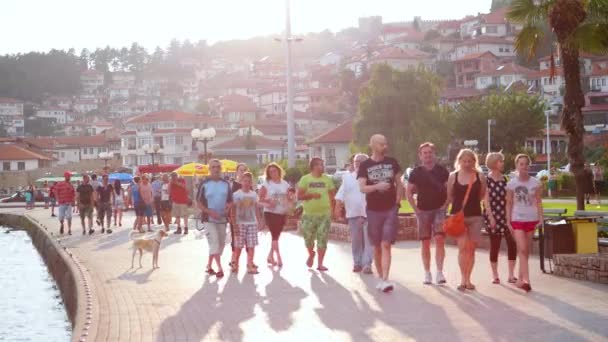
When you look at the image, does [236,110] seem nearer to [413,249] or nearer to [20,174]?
[20,174]

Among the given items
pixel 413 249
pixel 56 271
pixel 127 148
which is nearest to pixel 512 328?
pixel 413 249

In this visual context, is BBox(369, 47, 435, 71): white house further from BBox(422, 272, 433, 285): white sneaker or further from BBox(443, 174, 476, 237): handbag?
BBox(443, 174, 476, 237): handbag

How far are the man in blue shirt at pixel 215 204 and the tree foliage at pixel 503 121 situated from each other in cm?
7061

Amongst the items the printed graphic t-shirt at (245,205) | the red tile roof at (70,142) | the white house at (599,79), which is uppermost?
the white house at (599,79)

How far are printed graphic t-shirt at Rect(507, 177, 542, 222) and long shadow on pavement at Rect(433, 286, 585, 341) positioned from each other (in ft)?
4.24

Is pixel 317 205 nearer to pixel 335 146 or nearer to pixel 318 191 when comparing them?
pixel 318 191

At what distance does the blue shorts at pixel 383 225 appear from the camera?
12352 millimetres

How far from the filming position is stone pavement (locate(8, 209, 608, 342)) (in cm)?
916

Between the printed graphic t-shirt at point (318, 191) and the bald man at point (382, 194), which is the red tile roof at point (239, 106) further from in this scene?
the bald man at point (382, 194)

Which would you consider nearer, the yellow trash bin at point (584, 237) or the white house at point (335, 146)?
the yellow trash bin at point (584, 237)

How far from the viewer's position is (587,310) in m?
10.3

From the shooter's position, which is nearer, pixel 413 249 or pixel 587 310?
pixel 587 310

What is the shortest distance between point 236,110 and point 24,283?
149m

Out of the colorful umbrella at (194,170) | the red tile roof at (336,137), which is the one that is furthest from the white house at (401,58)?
the colorful umbrella at (194,170)
